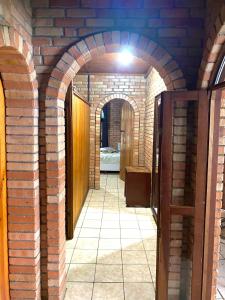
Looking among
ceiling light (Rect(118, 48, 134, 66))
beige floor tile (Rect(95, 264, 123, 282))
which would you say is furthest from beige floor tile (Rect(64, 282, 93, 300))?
ceiling light (Rect(118, 48, 134, 66))

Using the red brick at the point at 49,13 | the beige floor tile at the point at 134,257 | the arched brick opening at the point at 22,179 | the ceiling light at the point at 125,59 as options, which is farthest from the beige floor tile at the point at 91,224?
the red brick at the point at 49,13

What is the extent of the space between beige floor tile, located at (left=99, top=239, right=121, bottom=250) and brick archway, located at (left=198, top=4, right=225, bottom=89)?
8.11 ft

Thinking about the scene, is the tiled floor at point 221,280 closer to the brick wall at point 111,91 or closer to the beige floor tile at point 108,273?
the beige floor tile at point 108,273

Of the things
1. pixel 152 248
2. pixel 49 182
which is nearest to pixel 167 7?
pixel 49 182

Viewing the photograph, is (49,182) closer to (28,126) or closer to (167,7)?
(28,126)

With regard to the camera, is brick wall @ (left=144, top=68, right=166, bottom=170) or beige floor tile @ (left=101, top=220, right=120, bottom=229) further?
brick wall @ (left=144, top=68, right=166, bottom=170)

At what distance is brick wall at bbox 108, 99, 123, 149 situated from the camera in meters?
11.1

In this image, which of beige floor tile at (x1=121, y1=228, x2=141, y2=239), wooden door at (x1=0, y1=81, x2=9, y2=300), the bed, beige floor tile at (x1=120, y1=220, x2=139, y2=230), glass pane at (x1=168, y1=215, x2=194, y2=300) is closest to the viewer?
wooden door at (x1=0, y1=81, x2=9, y2=300)

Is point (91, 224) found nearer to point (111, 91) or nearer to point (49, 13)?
point (49, 13)

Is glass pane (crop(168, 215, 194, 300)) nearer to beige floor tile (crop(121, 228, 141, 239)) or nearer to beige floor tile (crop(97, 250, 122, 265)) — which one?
beige floor tile (crop(97, 250, 122, 265))

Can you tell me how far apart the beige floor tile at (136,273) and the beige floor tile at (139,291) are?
3.3 inches

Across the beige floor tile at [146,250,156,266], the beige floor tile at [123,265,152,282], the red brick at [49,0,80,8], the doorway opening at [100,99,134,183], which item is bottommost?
the beige floor tile at [123,265,152,282]

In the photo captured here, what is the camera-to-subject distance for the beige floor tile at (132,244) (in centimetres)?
359

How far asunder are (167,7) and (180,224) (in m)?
1.93
